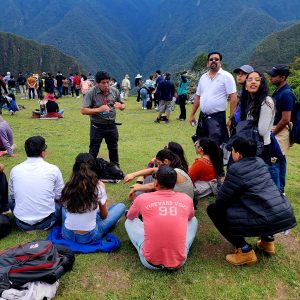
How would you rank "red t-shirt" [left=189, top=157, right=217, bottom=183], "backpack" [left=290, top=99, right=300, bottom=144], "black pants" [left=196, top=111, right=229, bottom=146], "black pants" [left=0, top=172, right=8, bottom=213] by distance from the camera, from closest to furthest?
1. "black pants" [left=0, top=172, right=8, bottom=213]
2. "backpack" [left=290, top=99, right=300, bottom=144]
3. "red t-shirt" [left=189, top=157, right=217, bottom=183]
4. "black pants" [left=196, top=111, right=229, bottom=146]

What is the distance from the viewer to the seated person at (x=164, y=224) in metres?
3.31

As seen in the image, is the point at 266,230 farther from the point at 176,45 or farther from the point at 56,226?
the point at 176,45

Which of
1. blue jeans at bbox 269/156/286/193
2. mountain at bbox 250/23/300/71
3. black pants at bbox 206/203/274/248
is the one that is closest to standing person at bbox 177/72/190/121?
blue jeans at bbox 269/156/286/193

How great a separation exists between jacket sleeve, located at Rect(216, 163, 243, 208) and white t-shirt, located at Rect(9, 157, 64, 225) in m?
1.99

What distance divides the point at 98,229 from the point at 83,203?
517 mm

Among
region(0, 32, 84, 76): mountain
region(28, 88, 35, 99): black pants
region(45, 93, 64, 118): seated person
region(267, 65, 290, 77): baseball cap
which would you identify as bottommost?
region(0, 32, 84, 76): mountain

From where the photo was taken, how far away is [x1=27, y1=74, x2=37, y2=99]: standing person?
66.4 feet

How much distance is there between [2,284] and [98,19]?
211029 millimetres

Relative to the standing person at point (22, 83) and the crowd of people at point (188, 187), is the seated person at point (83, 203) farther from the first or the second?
the standing person at point (22, 83)

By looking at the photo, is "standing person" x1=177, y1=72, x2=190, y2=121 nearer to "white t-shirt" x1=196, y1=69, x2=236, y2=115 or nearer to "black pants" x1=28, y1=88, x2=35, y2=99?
"white t-shirt" x1=196, y1=69, x2=236, y2=115

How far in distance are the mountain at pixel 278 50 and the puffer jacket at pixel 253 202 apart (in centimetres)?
7543

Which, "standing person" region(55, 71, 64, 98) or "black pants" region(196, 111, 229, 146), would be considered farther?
"standing person" region(55, 71, 64, 98)

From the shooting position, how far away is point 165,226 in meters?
3.29

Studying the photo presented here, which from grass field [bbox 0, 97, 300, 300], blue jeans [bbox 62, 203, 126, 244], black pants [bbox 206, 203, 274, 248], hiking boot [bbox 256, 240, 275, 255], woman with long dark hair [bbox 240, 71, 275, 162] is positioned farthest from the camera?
woman with long dark hair [bbox 240, 71, 275, 162]
